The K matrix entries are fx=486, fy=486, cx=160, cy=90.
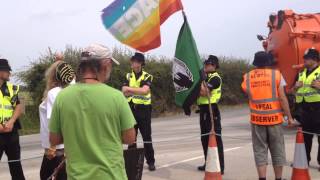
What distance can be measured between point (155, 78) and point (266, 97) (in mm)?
16694

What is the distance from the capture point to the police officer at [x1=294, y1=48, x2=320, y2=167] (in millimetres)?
7965

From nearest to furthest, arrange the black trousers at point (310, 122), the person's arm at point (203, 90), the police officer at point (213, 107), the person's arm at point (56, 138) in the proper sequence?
the person's arm at point (56, 138) < the person's arm at point (203, 90) < the police officer at point (213, 107) < the black trousers at point (310, 122)

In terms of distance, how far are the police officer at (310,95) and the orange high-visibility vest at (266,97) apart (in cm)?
156

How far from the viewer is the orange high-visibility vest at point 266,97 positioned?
658 centimetres

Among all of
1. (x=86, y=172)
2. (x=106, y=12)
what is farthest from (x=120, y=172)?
(x=106, y=12)

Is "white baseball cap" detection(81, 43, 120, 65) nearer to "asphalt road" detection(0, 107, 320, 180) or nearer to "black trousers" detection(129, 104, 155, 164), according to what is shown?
"asphalt road" detection(0, 107, 320, 180)

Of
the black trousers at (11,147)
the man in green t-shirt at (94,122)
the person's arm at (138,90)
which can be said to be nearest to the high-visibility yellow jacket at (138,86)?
the person's arm at (138,90)

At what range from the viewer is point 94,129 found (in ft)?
10.7

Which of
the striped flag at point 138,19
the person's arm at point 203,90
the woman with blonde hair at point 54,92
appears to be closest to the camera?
the woman with blonde hair at point 54,92

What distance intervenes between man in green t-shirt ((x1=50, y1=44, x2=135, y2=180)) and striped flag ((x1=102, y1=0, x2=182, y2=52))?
2.71 meters

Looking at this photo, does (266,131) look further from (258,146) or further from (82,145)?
(82,145)

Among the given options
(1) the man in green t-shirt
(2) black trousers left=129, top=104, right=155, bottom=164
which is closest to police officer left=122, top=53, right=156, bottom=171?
(2) black trousers left=129, top=104, right=155, bottom=164

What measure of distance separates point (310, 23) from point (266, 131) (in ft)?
20.5

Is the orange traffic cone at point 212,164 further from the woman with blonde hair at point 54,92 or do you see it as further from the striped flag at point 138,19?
the woman with blonde hair at point 54,92
